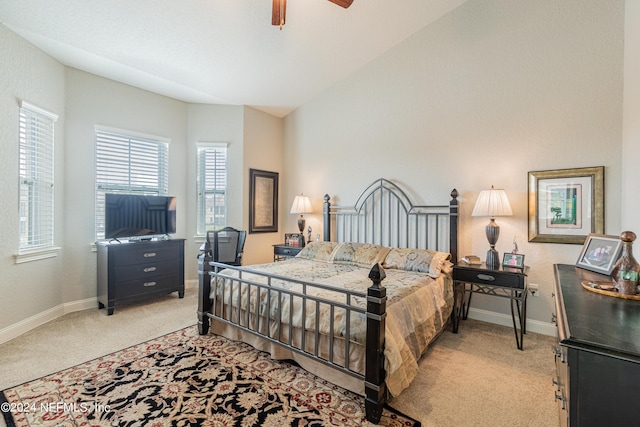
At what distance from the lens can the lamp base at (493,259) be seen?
3.08 metres

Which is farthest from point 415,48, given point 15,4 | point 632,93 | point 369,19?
point 15,4

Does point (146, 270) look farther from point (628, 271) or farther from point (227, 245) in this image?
point (628, 271)

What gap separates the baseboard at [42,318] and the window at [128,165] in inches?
34.9

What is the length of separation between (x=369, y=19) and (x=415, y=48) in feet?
2.64

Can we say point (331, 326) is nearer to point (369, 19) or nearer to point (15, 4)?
point (369, 19)

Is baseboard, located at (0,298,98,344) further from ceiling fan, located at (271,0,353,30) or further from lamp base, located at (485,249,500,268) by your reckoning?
lamp base, located at (485,249,500,268)

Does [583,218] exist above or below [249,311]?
above

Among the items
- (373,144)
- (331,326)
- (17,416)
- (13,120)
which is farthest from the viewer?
(373,144)

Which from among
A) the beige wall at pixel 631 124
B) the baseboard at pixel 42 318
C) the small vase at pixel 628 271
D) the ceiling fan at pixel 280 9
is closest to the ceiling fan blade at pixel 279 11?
the ceiling fan at pixel 280 9

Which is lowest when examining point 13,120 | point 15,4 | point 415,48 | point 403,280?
point 403,280

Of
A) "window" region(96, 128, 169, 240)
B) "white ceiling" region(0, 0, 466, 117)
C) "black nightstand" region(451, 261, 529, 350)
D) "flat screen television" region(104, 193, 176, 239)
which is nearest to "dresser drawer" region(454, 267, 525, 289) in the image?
"black nightstand" region(451, 261, 529, 350)

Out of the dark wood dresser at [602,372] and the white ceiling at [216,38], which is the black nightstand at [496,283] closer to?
the dark wood dresser at [602,372]

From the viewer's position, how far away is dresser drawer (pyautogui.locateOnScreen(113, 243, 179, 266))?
373 centimetres

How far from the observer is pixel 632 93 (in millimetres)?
2379
